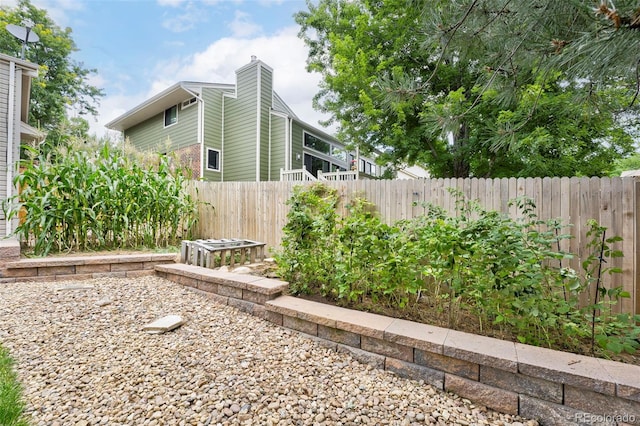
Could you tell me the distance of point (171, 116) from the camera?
11367 mm

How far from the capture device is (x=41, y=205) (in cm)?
338

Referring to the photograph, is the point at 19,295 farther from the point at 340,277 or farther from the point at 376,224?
the point at 376,224

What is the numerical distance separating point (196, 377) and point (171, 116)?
12087 millimetres

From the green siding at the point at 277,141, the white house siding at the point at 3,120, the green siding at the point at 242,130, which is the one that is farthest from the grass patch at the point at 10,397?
the green siding at the point at 277,141

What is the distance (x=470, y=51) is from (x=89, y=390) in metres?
3.69

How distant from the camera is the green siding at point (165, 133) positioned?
10273 millimetres

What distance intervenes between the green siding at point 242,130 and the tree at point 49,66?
794cm

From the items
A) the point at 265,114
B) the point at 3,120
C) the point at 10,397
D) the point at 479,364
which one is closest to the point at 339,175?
the point at 265,114

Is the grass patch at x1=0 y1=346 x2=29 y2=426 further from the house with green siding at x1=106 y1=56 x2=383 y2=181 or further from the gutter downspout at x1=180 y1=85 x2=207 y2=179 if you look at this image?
the gutter downspout at x1=180 y1=85 x2=207 y2=179

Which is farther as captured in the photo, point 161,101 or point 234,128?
point 161,101

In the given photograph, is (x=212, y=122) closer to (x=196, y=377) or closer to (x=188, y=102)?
(x=188, y=102)

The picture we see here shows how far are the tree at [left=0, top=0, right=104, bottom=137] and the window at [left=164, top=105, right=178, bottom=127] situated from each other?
496 centimetres

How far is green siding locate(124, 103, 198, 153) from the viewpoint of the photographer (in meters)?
10.3

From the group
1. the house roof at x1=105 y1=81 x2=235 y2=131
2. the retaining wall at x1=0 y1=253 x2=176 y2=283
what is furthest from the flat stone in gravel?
the house roof at x1=105 y1=81 x2=235 y2=131
